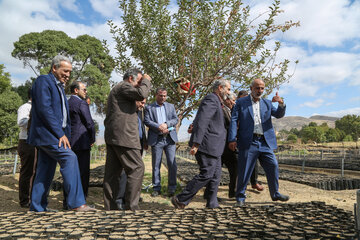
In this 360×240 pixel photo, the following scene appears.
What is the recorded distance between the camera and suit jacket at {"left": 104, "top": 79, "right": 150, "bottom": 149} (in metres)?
3.40

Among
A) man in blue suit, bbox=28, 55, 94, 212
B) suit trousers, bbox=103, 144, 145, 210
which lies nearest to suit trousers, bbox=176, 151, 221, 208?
suit trousers, bbox=103, 144, 145, 210

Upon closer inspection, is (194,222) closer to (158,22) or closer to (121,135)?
(121,135)

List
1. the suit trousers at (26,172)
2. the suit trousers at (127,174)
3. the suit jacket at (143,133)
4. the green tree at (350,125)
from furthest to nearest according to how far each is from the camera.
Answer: the green tree at (350,125), the suit jacket at (143,133), the suit trousers at (26,172), the suit trousers at (127,174)

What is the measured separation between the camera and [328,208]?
11.0 ft

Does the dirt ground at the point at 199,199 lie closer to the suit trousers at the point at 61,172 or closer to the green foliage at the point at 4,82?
the suit trousers at the point at 61,172

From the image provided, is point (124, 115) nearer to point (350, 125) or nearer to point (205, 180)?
point (205, 180)

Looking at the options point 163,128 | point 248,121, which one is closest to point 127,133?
point 163,128

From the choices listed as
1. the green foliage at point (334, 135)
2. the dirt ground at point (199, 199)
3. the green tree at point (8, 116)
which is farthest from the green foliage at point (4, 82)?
the green foliage at point (334, 135)

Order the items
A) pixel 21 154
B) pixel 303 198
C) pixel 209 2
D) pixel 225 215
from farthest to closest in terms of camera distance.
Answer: pixel 209 2
pixel 303 198
pixel 21 154
pixel 225 215

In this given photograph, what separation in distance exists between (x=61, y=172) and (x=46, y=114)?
65cm

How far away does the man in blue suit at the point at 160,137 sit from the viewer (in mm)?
4887

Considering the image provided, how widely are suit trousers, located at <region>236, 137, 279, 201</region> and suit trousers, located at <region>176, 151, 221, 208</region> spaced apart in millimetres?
448

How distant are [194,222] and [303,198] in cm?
304

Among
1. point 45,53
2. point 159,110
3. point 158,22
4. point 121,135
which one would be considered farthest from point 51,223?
point 45,53
